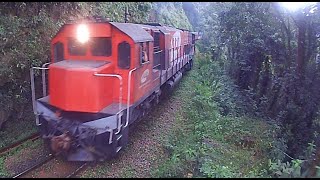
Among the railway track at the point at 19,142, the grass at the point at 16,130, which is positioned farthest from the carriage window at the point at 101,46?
the grass at the point at 16,130

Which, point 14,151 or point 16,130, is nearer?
point 14,151

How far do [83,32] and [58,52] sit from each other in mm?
982

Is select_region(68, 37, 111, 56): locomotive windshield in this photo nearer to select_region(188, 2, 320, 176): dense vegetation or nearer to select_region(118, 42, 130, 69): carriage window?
select_region(118, 42, 130, 69): carriage window

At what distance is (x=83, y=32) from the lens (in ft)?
22.4

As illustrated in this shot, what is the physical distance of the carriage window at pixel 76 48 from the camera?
22.9 ft

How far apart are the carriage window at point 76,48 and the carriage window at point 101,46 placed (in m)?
0.22

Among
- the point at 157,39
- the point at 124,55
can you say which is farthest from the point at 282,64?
the point at 124,55

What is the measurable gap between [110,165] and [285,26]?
26.8ft

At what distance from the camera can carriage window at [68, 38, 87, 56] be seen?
6988 mm

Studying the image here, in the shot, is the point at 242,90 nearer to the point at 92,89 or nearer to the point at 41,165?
the point at 92,89

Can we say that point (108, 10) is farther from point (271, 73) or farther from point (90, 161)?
point (90, 161)

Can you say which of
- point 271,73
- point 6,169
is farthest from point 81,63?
point 271,73

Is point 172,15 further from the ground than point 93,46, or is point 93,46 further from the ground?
point 172,15

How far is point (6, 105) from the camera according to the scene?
8.17 meters
